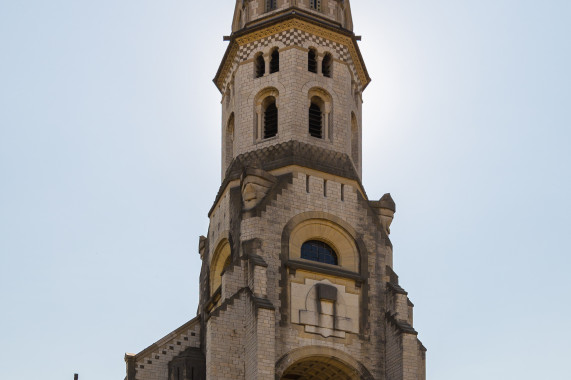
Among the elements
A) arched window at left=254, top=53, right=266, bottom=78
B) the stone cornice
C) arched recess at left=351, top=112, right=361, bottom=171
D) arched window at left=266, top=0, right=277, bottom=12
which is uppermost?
arched window at left=266, top=0, right=277, bottom=12

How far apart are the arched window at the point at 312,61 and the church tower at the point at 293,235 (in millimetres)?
54

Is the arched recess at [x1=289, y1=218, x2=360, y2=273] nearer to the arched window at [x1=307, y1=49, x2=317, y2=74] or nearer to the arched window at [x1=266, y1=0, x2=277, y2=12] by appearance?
the arched window at [x1=307, y1=49, x2=317, y2=74]

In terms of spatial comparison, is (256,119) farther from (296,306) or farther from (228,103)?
(296,306)

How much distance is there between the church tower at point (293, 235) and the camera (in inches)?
1877

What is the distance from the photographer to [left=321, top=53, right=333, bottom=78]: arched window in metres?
55.5

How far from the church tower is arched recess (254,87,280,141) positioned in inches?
2.2

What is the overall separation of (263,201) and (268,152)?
3499 mm

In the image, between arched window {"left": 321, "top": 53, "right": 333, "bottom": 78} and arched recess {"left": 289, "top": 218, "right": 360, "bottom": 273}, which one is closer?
arched recess {"left": 289, "top": 218, "right": 360, "bottom": 273}

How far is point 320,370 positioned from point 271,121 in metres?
11.9

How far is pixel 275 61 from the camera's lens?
55469 millimetres

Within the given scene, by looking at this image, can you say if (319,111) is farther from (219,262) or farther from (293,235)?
(219,262)

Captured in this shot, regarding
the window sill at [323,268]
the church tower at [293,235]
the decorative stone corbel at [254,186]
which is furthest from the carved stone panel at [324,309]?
the decorative stone corbel at [254,186]

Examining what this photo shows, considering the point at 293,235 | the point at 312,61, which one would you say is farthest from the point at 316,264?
the point at 312,61

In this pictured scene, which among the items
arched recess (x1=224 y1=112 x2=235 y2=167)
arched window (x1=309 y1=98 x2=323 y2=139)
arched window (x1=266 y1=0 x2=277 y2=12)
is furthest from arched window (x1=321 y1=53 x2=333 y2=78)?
arched recess (x1=224 y1=112 x2=235 y2=167)
